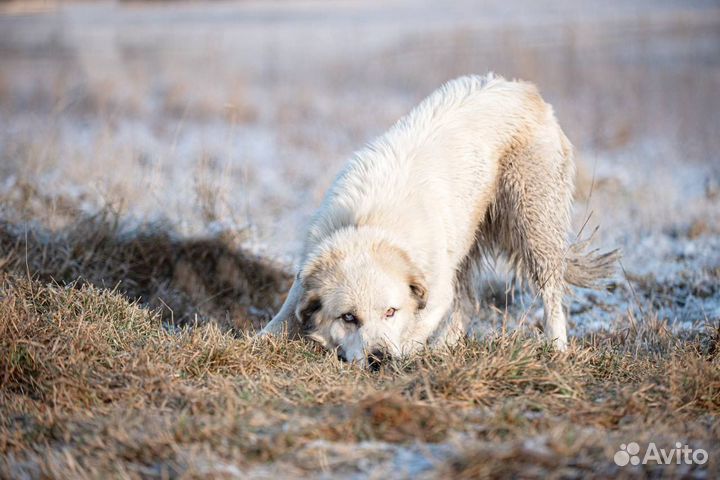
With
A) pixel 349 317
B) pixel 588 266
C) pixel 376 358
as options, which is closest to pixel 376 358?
pixel 376 358

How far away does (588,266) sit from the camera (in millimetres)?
6027

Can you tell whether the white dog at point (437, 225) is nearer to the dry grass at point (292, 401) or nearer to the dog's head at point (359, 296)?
the dog's head at point (359, 296)

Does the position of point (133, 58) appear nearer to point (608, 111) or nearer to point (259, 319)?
point (608, 111)

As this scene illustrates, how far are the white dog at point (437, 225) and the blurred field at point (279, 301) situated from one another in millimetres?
337

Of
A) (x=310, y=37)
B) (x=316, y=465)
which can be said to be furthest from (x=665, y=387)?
(x=310, y=37)

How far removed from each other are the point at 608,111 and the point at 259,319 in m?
10.0

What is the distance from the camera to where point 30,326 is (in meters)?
4.34

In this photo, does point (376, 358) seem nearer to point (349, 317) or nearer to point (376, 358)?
point (376, 358)

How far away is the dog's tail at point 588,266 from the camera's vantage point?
19.7 feet

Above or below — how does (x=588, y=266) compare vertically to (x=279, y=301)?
above

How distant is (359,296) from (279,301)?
195 centimetres

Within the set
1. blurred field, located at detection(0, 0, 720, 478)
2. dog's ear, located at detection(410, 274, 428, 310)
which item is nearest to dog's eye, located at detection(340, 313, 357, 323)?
blurred field, located at detection(0, 0, 720, 478)

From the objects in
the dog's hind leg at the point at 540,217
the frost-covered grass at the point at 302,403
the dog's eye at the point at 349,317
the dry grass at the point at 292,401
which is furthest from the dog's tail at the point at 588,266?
the dog's eye at the point at 349,317

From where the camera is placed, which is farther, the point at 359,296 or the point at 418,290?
the point at 418,290
